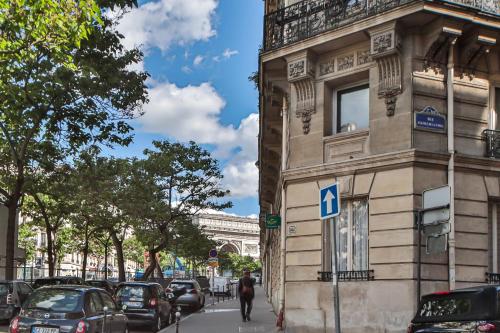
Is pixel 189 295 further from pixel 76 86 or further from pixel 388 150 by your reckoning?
pixel 388 150

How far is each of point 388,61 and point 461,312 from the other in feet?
25.6

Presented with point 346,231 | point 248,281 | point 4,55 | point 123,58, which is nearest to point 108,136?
point 123,58

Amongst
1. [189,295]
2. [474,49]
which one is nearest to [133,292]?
[189,295]

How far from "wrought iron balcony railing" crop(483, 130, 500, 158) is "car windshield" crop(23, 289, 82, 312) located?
31.8 feet

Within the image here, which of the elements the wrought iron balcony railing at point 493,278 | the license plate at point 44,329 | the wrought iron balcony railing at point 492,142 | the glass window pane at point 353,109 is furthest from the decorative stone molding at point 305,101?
the license plate at point 44,329

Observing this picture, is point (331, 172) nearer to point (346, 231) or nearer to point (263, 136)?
point (346, 231)

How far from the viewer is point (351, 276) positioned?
599 inches

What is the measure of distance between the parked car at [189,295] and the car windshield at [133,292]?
10.7 m

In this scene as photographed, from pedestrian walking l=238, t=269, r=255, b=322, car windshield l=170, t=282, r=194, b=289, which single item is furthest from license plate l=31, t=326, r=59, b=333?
car windshield l=170, t=282, r=194, b=289

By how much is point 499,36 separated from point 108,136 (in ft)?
39.1

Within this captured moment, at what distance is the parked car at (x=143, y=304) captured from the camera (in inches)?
808

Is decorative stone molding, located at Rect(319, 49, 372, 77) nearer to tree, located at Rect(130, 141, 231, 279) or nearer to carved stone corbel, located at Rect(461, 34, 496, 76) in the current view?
carved stone corbel, located at Rect(461, 34, 496, 76)

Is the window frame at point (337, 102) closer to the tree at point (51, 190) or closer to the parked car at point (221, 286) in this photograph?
the tree at point (51, 190)

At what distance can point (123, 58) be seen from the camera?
67.5 ft
